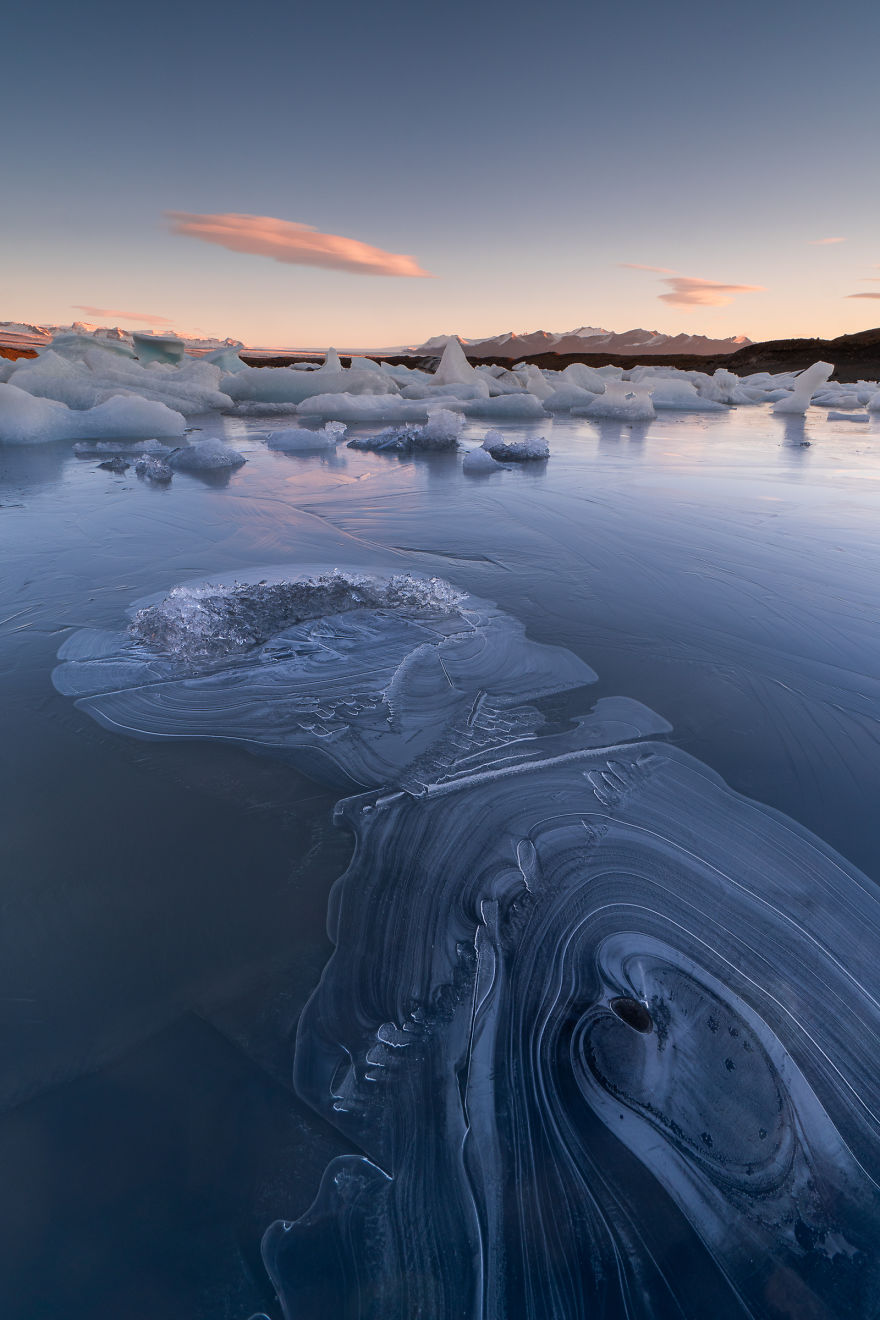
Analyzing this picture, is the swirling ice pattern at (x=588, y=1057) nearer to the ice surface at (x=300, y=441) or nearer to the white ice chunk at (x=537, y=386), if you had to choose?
the ice surface at (x=300, y=441)

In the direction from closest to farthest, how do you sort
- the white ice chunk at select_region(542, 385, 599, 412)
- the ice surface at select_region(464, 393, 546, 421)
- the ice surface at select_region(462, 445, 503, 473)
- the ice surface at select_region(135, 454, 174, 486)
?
the ice surface at select_region(135, 454, 174, 486) < the ice surface at select_region(462, 445, 503, 473) < the ice surface at select_region(464, 393, 546, 421) < the white ice chunk at select_region(542, 385, 599, 412)

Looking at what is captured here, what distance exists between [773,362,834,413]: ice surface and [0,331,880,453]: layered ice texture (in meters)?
0.03

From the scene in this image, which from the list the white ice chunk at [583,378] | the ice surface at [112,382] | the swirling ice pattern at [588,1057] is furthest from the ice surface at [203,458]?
the white ice chunk at [583,378]

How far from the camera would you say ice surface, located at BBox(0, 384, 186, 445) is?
813 cm

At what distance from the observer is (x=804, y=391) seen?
1725 cm

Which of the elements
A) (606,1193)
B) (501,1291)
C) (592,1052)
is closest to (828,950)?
(592,1052)

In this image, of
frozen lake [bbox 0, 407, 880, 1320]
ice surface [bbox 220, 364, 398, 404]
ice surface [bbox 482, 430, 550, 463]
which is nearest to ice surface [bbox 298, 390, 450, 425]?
ice surface [bbox 220, 364, 398, 404]

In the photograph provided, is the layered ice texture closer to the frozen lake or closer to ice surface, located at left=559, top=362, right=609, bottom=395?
ice surface, located at left=559, top=362, right=609, bottom=395

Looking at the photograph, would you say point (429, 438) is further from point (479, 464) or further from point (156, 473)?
point (156, 473)

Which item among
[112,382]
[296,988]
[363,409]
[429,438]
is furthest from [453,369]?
[296,988]

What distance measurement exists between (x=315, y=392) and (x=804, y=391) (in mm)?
13678

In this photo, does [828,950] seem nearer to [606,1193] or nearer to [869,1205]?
[869,1205]

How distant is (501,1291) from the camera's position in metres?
0.74

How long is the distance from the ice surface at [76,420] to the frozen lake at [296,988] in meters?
7.04
